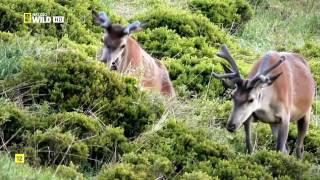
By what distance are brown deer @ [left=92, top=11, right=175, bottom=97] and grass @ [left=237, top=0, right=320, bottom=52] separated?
238 inches

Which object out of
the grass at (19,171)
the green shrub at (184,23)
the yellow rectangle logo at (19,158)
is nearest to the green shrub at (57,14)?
the green shrub at (184,23)

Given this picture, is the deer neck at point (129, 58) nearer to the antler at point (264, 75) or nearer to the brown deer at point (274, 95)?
the brown deer at point (274, 95)

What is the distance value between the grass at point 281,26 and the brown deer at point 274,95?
759 cm

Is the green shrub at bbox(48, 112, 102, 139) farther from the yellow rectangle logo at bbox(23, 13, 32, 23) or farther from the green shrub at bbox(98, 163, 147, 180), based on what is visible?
the yellow rectangle logo at bbox(23, 13, 32, 23)

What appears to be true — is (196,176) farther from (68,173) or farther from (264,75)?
(264,75)

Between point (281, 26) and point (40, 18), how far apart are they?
852cm

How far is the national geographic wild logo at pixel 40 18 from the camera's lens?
15.2 metres

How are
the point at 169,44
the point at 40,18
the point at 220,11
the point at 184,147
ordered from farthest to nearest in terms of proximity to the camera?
1. the point at 220,11
2. the point at 169,44
3. the point at 40,18
4. the point at 184,147

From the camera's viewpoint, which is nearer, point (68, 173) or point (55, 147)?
point (68, 173)

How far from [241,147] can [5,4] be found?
564 cm

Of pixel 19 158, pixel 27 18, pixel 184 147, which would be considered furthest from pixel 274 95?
pixel 27 18

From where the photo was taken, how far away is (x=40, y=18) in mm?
15680

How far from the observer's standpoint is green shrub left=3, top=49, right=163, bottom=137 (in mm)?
11211

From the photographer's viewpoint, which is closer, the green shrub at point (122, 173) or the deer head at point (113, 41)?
the green shrub at point (122, 173)
